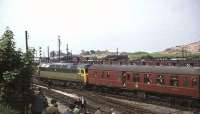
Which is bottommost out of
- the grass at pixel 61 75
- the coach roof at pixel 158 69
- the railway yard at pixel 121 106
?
the railway yard at pixel 121 106

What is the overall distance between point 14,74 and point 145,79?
56.7 feet

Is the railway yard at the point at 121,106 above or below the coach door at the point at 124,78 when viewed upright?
below

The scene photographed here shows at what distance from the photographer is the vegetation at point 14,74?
17.2 metres

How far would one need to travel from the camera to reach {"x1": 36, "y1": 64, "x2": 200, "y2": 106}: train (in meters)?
27.3

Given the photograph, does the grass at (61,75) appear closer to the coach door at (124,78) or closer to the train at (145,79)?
the train at (145,79)

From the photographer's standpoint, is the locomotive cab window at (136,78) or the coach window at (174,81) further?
the locomotive cab window at (136,78)

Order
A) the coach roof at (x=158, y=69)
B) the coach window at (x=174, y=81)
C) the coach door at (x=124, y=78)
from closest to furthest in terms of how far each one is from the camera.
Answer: the coach roof at (x=158, y=69), the coach window at (x=174, y=81), the coach door at (x=124, y=78)

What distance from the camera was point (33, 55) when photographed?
18328 mm

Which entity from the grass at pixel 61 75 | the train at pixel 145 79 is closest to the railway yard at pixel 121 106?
the train at pixel 145 79

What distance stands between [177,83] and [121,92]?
9.47m

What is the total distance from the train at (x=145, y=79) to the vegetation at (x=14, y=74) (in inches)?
543

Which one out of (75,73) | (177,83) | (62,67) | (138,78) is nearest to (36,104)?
(177,83)

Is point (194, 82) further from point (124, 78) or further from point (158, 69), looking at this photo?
point (124, 78)

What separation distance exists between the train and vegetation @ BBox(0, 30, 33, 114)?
13780 millimetres
